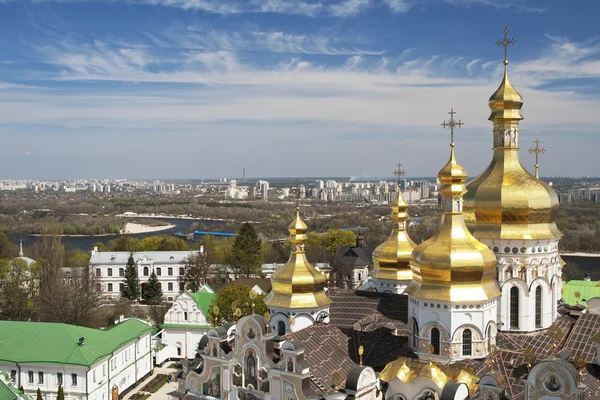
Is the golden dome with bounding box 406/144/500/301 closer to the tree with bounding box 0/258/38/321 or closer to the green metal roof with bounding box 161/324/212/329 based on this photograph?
the green metal roof with bounding box 161/324/212/329

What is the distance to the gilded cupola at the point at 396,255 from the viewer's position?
1948cm

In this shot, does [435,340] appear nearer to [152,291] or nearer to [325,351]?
[325,351]

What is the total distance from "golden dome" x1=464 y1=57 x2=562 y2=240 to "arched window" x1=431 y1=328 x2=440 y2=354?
10.7 ft

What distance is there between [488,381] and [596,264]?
52.2 meters

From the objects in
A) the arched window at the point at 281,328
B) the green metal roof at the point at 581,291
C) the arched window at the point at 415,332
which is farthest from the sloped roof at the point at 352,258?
the arched window at the point at 415,332

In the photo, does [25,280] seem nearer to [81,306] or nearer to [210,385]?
[81,306]

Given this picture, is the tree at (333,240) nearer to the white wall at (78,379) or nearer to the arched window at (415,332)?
the white wall at (78,379)

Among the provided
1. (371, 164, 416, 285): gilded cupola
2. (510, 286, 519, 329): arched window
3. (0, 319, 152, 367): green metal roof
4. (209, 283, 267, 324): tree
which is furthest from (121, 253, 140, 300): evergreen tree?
(510, 286, 519, 329): arched window

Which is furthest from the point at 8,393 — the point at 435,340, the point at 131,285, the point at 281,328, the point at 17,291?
the point at 131,285

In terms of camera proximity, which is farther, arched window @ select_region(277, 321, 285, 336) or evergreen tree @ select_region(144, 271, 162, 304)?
evergreen tree @ select_region(144, 271, 162, 304)

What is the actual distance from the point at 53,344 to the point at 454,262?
1435 cm

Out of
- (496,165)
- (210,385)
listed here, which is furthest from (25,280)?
(496,165)

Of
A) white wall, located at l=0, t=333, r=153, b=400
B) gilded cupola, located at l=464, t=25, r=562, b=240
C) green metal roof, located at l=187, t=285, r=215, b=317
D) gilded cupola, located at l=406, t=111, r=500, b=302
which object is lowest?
white wall, located at l=0, t=333, r=153, b=400

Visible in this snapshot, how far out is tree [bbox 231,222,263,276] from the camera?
40344 mm
